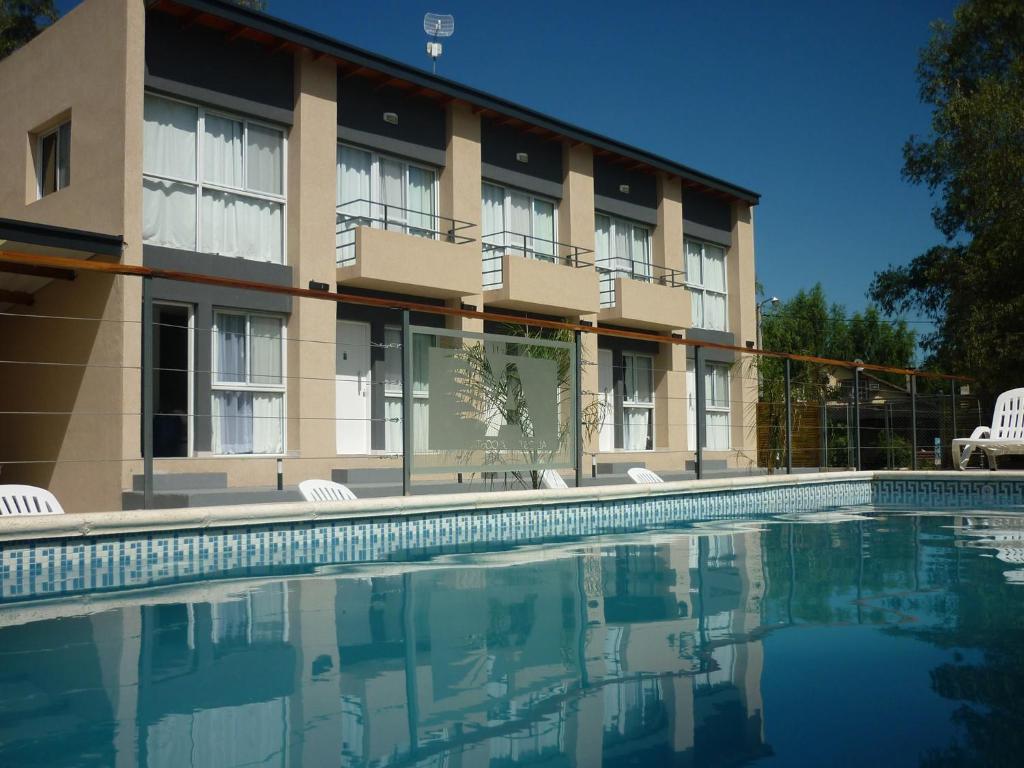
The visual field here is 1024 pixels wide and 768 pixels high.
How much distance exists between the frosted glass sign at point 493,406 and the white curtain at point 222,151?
5986 millimetres

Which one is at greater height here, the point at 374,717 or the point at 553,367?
the point at 553,367

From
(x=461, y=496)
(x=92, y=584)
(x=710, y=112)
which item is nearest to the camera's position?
(x=92, y=584)

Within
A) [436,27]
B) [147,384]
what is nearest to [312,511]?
[147,384]

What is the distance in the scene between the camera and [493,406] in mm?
8625

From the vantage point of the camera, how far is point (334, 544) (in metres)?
7.32

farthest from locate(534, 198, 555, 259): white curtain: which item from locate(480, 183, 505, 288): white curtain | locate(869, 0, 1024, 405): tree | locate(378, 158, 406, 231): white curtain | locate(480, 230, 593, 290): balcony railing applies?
locate(869, 0, 1024, 405): tree

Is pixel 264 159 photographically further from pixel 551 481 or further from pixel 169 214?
pixel 551 481

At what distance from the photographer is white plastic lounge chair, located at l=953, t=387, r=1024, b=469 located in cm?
1280

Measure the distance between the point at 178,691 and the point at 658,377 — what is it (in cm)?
1705

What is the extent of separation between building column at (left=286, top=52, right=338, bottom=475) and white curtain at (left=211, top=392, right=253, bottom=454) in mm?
590

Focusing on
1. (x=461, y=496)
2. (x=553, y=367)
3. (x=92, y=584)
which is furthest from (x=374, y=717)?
(x=553, y=367)

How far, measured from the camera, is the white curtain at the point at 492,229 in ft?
55.2

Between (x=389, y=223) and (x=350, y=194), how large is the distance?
0.77 metres

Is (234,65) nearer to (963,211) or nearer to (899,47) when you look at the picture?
(963,211)
